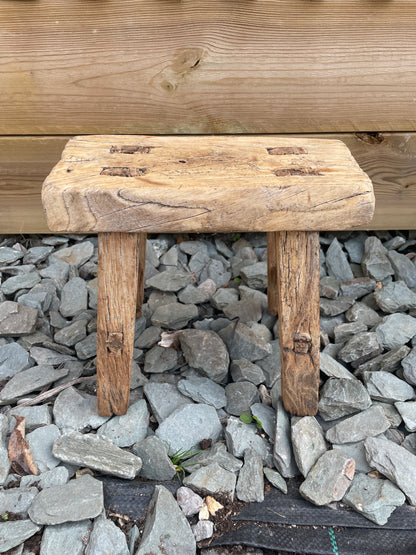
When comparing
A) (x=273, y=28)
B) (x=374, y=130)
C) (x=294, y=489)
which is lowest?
(x=294, y=489)

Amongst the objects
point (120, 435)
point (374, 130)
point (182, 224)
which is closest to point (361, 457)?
point (120, 435)

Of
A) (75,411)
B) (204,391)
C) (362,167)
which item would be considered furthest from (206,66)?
(75,411)

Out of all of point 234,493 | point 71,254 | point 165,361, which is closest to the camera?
point 234,493

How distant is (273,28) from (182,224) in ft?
3.04

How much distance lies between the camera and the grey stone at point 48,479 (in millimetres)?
1161

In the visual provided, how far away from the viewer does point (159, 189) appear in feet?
3.38

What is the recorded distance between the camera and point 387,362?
1448 mm

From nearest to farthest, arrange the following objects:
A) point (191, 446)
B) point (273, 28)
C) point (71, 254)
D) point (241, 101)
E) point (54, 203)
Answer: point (54, 203) < point (191, 446) < point (273, 28) < point (241, 101) < point (71, 254)

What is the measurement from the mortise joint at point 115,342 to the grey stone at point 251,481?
1.22 ft

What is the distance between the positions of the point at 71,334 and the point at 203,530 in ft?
2.37

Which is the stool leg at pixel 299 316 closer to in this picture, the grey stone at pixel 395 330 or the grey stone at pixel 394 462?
the grey stone at pixel 394 462

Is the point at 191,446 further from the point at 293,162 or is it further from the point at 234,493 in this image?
the point at 293,162

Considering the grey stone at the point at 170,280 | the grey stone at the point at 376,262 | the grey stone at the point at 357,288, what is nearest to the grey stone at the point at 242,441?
the grey stone at the point at 170,280

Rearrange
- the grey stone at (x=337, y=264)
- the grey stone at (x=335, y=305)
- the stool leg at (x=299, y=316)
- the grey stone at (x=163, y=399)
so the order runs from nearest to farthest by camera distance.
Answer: the stool leg at (x=299, y=316) < the grey stone at (x=163, y=399) < the grey stone at (x=335, y=305) < the grey stone at (x=337, y=264)
